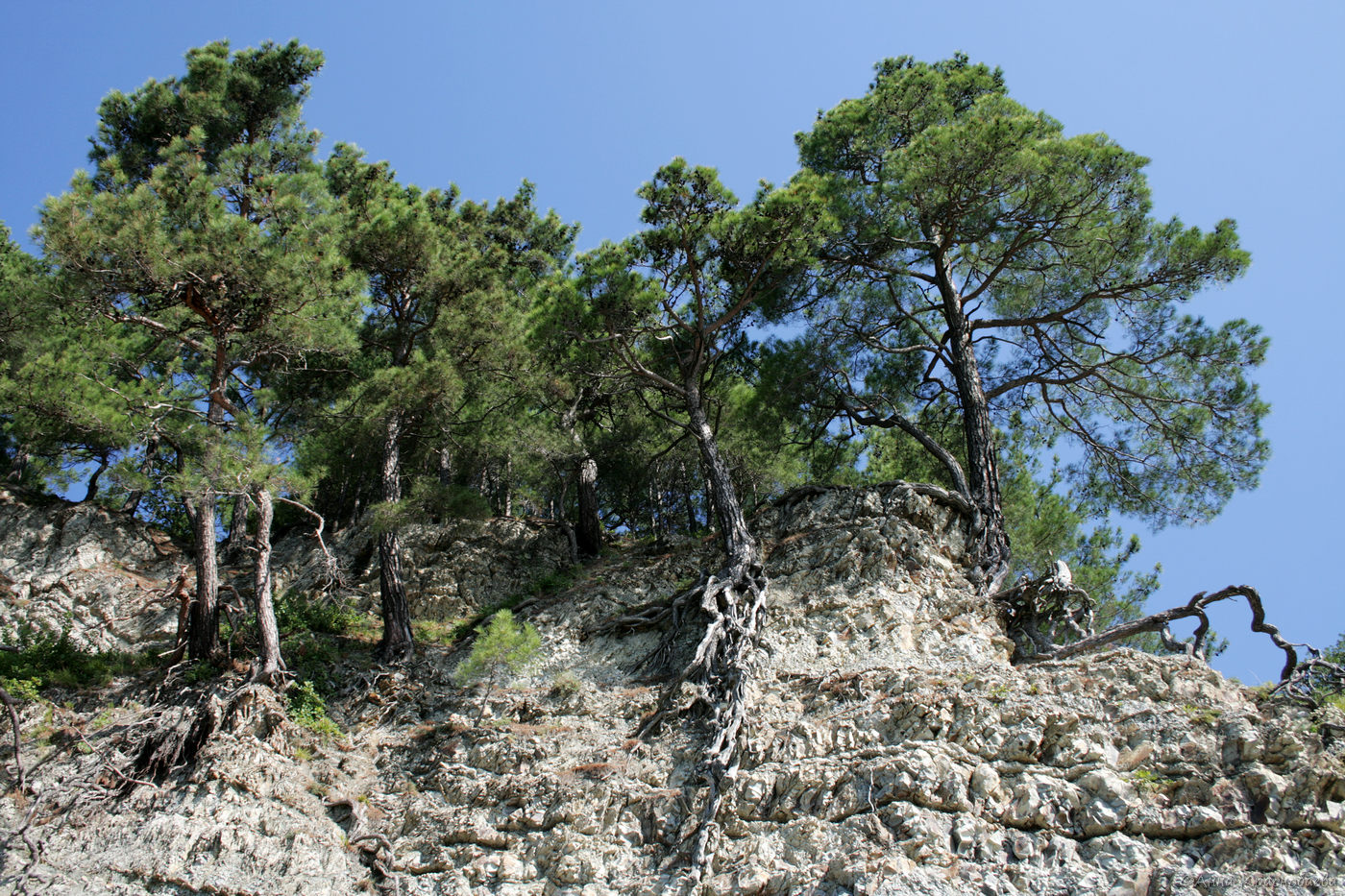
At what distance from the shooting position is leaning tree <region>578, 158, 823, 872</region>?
10758mm

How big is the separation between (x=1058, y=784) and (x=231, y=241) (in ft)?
33.7

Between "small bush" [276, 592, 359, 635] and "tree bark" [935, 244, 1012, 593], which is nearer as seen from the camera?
"tree bark" [935, 244, 1012, 593]

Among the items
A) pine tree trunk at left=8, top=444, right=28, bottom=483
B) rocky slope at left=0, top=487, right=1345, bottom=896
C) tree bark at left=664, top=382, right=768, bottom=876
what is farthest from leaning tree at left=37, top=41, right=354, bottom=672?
pine tree trunk at left=8, top=444, right=28, bottom=483


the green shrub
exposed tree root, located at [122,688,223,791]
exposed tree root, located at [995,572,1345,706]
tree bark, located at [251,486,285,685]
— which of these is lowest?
exposed tree root, located at [122,688,223,791]

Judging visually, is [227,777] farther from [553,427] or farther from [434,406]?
[553,427]

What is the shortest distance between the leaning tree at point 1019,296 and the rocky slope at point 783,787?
123 inches

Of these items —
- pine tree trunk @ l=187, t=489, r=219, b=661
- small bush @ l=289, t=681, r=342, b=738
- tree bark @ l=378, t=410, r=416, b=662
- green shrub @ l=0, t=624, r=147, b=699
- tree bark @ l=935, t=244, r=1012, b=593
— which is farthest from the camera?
tree bark @ l=378, t=410, r=416, b=662

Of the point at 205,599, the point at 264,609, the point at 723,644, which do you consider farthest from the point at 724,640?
the point at 205,599

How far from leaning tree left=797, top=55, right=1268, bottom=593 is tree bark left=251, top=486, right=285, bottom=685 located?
8.15 meters

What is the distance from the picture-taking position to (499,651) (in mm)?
9133

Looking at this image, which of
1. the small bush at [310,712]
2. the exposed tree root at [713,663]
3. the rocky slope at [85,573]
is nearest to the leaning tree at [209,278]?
the small bush at [310,712]

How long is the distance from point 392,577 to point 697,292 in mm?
5720

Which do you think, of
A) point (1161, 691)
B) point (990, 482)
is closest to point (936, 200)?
point (990, 482)

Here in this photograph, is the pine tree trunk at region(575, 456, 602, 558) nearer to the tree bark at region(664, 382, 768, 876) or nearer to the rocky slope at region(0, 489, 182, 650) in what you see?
the tree bark at region(664, 382, 768, 876)
